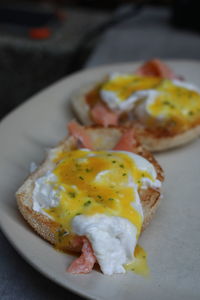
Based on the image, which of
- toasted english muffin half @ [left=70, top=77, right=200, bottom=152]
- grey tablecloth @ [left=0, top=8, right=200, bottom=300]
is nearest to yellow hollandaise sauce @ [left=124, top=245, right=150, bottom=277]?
toasted english muffin half @ [left=70, top=77, right=200, bottom=152]

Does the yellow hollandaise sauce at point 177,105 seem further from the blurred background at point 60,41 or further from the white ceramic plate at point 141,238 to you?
the blurred background at point 60,41

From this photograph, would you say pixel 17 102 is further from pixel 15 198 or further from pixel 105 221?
pixel 105 221

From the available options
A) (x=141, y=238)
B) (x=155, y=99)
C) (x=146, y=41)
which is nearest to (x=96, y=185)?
(x=141, y=238)

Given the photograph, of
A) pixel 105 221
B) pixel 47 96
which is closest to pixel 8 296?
pixel 105 221

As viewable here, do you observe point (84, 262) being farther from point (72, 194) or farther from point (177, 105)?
point (177, 105)

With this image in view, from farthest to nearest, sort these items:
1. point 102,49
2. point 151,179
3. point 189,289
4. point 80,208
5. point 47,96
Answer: point 102,49 < point 47,96 < point 151,179 < point 80,208 < point 189,289

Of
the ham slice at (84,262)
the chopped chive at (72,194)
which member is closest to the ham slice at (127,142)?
the chopped chive at (72,194)
